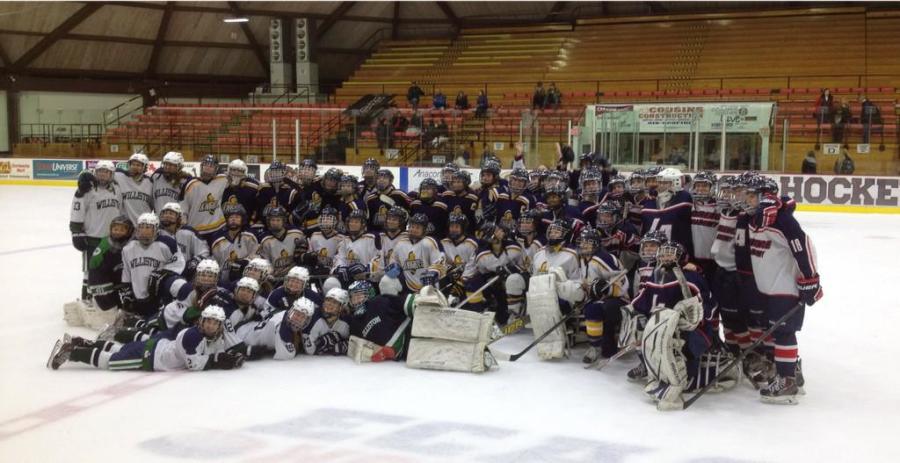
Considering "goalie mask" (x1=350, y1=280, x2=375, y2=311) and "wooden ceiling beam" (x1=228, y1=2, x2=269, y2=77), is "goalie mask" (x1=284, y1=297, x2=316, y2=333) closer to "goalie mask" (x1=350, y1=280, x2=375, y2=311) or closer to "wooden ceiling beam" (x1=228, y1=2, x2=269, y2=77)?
"goalie mask" (x1=350, y1=280, x2=375, y2=311)

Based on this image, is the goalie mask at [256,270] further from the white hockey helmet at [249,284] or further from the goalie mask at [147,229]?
the goalie mask at [147,229]

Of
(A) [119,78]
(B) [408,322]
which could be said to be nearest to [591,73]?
(A) [119,78]

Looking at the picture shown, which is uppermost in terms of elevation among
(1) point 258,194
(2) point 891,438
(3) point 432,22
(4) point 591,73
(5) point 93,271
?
(3) point 432,22

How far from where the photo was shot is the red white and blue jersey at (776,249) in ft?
16.3

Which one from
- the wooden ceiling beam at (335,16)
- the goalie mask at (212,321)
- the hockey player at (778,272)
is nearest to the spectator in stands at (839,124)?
the hockey player at (778,272)

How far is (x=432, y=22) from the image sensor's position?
28.5 m

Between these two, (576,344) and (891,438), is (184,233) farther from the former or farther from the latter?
(891,438)

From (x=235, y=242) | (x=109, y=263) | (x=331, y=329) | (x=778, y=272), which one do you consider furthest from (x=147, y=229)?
(x=778, y=272)

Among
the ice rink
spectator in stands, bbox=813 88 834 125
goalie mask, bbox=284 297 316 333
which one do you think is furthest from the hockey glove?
spectator in stands, bbox=813 88 834 125

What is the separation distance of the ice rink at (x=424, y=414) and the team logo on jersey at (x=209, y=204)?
1.43 metres

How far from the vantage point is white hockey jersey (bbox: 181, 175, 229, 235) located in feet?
24.5

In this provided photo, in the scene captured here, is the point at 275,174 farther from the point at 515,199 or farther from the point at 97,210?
the point at 515,199

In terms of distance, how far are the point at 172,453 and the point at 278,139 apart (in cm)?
1442

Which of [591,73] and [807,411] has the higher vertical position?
[591,73]
